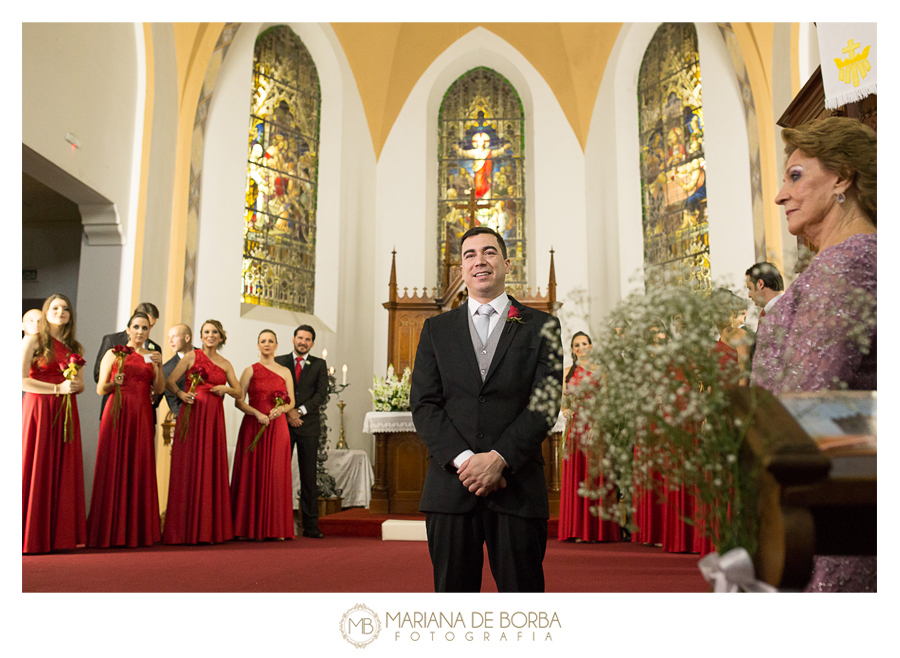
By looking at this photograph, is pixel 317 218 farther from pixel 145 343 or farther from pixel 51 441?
pixel 51 441

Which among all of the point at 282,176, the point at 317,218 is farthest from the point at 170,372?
the point at 317,218

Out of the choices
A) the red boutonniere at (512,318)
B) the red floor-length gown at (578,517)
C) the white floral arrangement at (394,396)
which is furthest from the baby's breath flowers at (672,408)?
the white floral arrangement at (394,396)

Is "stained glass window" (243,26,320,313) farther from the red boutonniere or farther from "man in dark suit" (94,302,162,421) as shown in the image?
the red boutonniere

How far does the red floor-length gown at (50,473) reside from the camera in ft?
14.4

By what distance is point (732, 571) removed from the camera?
123 centimetres

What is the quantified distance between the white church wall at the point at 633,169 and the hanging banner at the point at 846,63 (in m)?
4.83

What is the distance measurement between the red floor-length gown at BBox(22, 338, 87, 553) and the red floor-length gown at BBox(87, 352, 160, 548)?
0.19 m

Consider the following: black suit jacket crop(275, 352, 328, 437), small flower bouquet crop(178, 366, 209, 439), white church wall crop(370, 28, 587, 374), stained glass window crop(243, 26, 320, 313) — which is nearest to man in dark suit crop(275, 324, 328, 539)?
black suit jacket crop(275, 352, 328, 437)

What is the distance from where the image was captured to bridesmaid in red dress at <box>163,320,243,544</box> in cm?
536

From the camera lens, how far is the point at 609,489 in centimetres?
140
